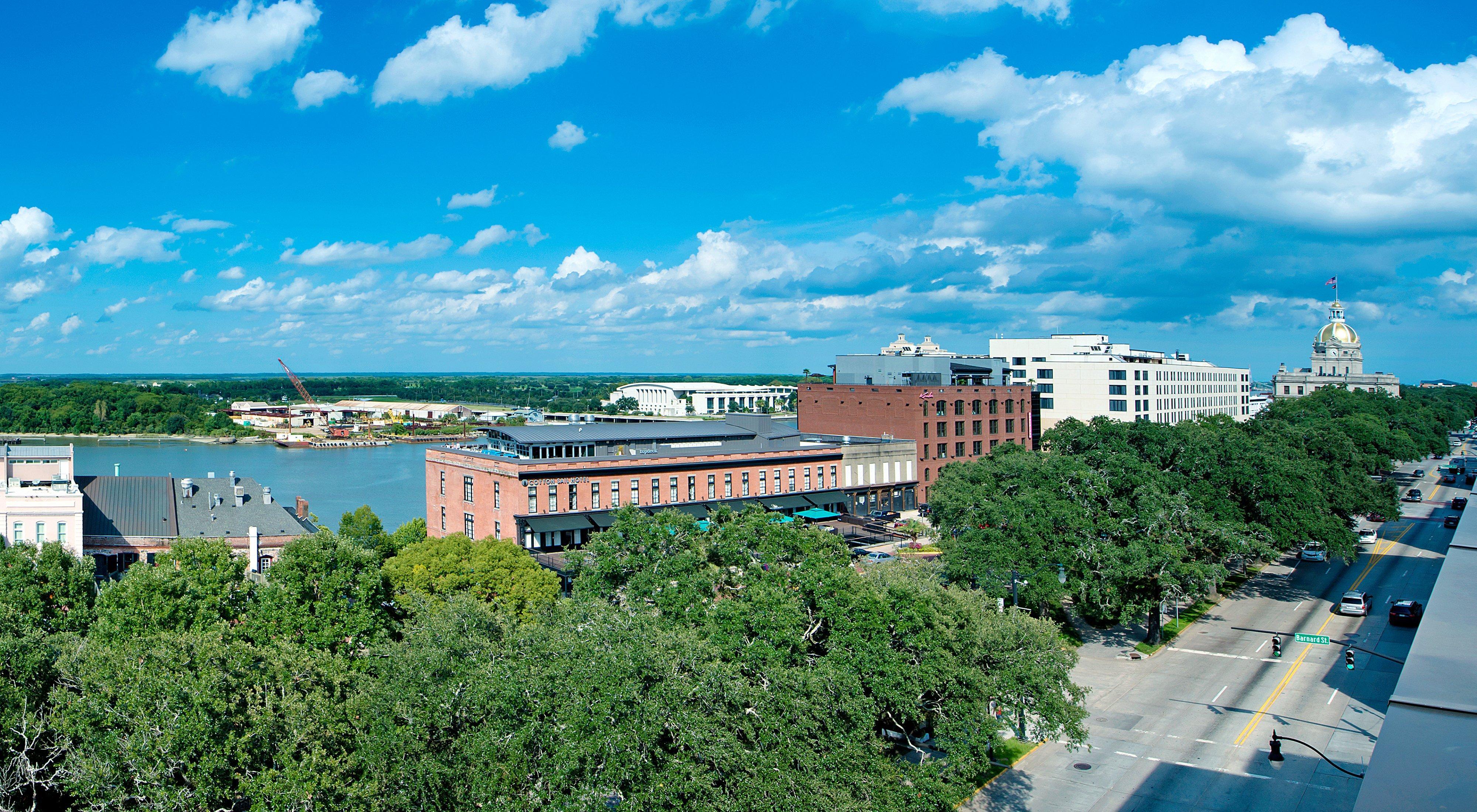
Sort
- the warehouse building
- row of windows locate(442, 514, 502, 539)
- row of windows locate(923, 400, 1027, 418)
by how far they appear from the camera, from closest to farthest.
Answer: the warehouse building < row of windows locate(442, 514, 502, 539) < row of windows locate(923, 400, 1027, 418)

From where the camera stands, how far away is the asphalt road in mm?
30969

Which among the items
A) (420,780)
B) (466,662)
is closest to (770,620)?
(466,662)

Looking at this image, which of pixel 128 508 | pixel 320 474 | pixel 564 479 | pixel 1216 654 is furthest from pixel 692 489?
pixel 320 474

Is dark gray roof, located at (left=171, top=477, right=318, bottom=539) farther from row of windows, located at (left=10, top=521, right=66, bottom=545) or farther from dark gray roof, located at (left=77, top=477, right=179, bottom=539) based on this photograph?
row of windows, located at (left=10, top=521, right=66, bottom=545)

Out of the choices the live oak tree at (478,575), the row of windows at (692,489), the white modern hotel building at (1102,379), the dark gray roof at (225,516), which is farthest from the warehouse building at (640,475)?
the white modern hotel building at (1102,379)

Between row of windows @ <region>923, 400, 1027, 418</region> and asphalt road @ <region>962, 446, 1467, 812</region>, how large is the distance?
4252 cm

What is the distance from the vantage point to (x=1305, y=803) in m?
29.9

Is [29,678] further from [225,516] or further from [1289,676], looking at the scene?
[1289,676]

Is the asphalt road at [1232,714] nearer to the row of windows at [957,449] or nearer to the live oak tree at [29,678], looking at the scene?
the live oak tree at [29,678]

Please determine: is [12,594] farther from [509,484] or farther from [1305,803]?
[1305,803]

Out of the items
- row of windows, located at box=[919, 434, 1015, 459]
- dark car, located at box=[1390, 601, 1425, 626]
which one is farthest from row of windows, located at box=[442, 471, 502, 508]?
dark car, located at box=[1390, 601, 1425, 626]

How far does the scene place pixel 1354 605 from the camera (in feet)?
171

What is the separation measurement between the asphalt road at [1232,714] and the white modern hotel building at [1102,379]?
78644 mm

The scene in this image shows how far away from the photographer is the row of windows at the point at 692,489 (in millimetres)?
68625
